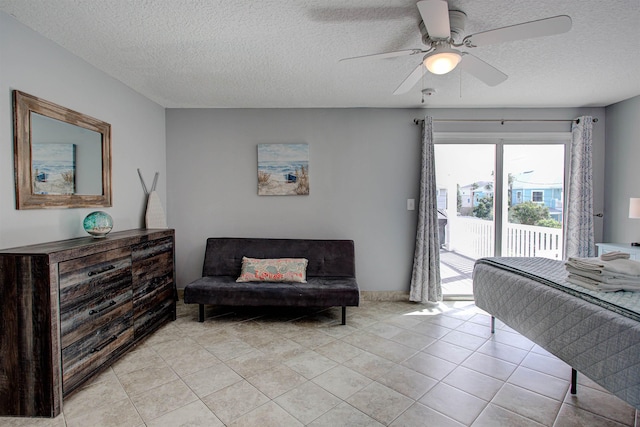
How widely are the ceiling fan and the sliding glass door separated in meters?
1.82

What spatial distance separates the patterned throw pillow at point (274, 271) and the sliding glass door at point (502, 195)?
1.89 meters

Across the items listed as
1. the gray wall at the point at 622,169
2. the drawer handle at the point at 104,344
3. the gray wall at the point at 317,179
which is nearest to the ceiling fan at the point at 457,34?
the gray wall at the point at 317,179

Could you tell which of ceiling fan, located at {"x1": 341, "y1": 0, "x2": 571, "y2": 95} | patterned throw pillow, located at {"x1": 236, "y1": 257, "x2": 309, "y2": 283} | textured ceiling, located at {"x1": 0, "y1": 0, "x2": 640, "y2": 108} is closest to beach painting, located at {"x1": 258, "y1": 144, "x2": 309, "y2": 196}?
textured ceiling, located at {"x1": 0, "y1": 0, "x2": 640, "y2": 108}

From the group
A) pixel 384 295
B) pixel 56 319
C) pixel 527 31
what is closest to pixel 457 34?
pixel 527 31

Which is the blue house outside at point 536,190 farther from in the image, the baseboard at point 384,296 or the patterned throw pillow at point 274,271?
the patterned throw pillow at point 274,271

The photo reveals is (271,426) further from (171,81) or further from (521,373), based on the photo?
(171,81)

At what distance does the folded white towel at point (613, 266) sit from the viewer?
168cm

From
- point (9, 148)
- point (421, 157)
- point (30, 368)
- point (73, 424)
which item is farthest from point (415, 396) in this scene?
point (9, 148)

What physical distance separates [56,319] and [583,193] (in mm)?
4950

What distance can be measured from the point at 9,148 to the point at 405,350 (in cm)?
310

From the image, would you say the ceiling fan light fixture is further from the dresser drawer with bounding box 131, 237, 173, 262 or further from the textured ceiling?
the dresser drawer with bounding box 131, 237, 173, 262

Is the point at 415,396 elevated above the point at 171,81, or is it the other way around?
the point at 171,81

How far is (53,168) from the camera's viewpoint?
2168mm

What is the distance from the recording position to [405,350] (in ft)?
8.18
